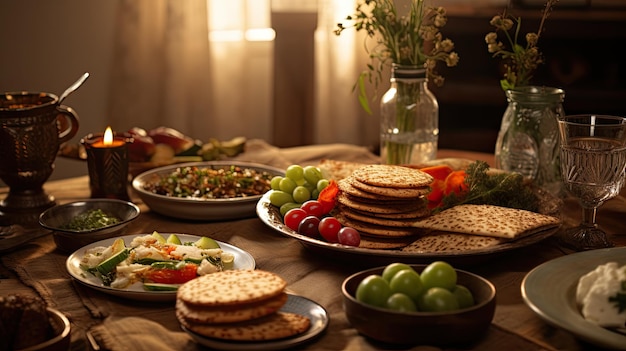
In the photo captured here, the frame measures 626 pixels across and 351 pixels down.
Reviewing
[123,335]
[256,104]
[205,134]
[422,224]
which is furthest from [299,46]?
[123,335]

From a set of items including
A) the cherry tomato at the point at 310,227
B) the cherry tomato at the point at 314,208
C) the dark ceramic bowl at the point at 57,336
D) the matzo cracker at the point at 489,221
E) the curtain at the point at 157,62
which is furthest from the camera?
the curtain at the point at 157,62

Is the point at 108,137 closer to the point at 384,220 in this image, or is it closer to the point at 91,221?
the point at 91,221

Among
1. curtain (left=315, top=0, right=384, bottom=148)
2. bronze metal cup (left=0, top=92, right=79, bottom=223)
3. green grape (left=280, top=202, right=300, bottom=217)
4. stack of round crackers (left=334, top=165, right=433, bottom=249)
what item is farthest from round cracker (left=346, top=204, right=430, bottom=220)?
curtain (left=315, top=0, right=384, bottom=148)

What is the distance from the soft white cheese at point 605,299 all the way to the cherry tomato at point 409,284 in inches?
11.0

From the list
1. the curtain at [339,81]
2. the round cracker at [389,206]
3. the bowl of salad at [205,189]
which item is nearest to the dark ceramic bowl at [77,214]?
the bowl of salad at [205,189]

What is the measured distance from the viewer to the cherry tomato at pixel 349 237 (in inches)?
65.9

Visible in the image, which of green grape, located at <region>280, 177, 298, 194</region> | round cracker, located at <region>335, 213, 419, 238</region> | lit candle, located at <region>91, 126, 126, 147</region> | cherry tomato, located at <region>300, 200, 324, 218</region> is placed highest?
lit candle, located at <region>91, 126, 126, 147</region>

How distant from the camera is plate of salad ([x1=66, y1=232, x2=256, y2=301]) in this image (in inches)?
60.6

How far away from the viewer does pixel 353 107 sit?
15.6ft

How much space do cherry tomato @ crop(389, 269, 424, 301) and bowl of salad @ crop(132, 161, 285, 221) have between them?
2.78 feet

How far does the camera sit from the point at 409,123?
2330mm

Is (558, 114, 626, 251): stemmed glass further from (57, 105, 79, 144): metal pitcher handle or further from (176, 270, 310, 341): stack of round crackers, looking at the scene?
(57, 105, 79, 144): metal pitcher handle

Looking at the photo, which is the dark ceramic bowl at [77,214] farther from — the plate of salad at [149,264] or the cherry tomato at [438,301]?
the cherry tomato at [438,301]

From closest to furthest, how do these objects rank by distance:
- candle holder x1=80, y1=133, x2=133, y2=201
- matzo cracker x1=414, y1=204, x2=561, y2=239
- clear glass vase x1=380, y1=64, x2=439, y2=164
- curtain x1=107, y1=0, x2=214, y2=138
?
matzo cracker x1=414, y1=204, x2=561, y2=239 → candle holder x1=80, y1=133, x2=133, y2=201 → clear glass vase x1=380, y1=64, x2=439, y2=164 → curtain x1=107, y1=0, x2=214, y2=138
